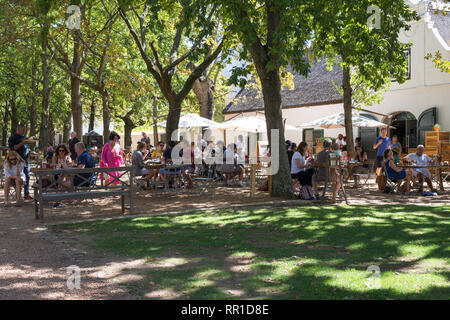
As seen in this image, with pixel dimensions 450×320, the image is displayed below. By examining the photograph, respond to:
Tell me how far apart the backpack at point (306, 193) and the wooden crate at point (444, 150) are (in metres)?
9.95

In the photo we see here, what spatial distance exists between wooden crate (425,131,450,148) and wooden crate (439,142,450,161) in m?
0.83

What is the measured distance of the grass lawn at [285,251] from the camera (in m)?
5.00

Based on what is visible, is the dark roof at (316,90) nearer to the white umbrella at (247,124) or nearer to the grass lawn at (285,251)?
the white umbrella at (247,124)

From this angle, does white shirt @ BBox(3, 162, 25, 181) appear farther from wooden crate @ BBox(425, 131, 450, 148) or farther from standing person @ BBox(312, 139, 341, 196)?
wooden crate @ BBox(425, 131, 450, 148)

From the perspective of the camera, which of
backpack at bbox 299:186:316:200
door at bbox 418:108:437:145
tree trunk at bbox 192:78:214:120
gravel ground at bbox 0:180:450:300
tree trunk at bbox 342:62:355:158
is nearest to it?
gravel ground at bbox 0:180:450:300

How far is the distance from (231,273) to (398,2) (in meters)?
11.3

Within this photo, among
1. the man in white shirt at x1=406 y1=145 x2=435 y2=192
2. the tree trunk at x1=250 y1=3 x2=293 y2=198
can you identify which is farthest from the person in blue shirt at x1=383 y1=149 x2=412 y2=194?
the tree trunk at x1=250 y1=3 x2=293 y2=198

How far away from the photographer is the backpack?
1250 cm

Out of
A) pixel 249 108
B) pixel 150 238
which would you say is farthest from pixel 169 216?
pixel 249 108

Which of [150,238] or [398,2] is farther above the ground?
[398,2]

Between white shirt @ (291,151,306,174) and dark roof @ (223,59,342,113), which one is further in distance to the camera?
dark roof @ (223,59,342,113)

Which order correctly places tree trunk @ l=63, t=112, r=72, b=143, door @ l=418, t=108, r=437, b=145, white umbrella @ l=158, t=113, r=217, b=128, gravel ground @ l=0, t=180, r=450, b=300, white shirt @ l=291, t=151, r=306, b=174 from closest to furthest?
gravel ground @ l=0, t=180, r=450, b=300 → white shirt @ l=291, t=151, r=306, b=174 → white umbrella @ l=158, t=113, r=217, b=128 → door @ l=418, t=108, r=437, b=145 → tree trunk @ l=63, t=112, r=72, b=143

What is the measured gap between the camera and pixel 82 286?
521cm
